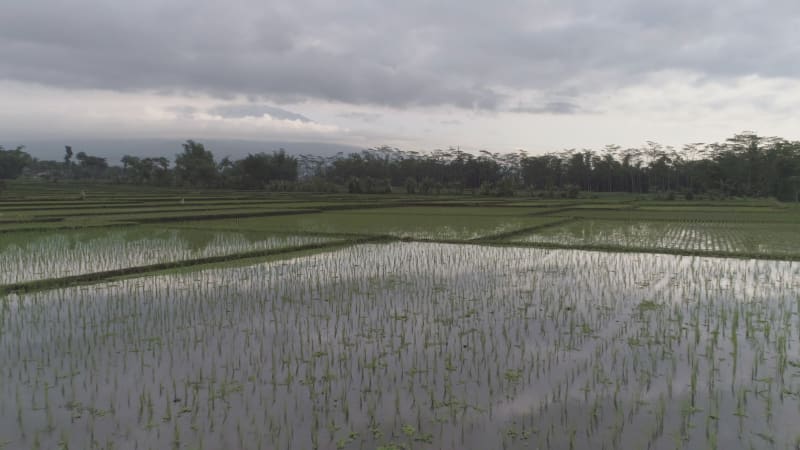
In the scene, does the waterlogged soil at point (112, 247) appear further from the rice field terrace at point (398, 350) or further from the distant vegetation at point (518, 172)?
the distant vegetation at point (518, 172)

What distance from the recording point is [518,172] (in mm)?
75250

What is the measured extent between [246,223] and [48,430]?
1518 centimetres

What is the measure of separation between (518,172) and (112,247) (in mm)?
68276

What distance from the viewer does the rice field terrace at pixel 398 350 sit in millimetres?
3672

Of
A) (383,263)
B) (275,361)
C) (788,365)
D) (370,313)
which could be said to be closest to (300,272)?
(383,263)

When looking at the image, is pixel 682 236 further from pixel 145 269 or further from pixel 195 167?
pixel 195 167

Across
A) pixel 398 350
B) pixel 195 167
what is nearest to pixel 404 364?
pixel 398 350

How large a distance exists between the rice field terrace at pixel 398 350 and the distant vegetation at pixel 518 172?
38.4m

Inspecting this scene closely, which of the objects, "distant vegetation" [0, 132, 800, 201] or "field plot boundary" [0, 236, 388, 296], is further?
"distant vegetation" [0, 132, 800, 201]

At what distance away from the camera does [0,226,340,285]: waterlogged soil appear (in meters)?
9.55

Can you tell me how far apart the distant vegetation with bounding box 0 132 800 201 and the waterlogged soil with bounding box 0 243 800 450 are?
131ft

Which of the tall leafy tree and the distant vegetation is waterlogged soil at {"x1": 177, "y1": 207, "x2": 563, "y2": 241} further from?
the tall leafy tree

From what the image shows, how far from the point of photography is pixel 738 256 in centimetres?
1098

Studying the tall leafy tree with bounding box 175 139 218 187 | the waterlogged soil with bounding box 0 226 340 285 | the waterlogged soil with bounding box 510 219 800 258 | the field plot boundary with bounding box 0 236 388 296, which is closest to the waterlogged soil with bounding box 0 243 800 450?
the field plot boundary with bounding box 0 236 388 296
